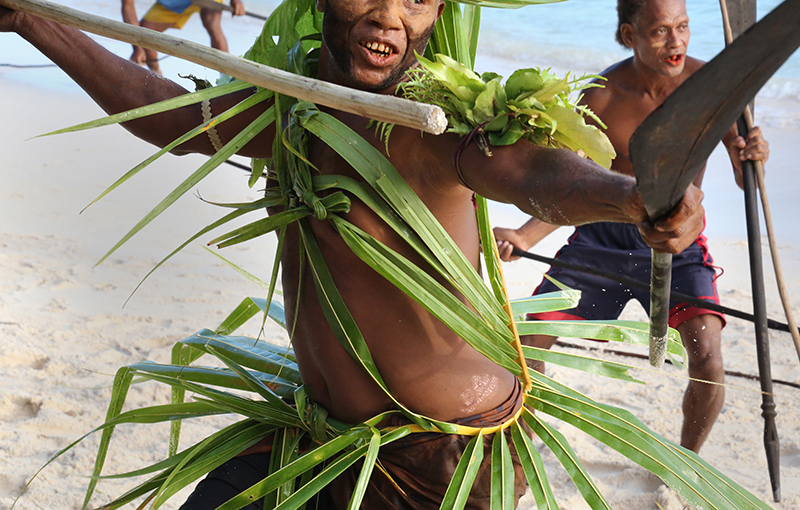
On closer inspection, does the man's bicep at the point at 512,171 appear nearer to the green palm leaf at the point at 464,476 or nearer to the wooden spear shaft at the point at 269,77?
the wooden spear shaft at the point at 269,77

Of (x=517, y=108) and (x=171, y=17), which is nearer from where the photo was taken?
(x=517, y=108)

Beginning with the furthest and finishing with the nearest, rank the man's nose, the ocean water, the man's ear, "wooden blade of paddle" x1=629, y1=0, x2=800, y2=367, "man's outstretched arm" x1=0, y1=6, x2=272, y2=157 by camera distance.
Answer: the ocean water < the man's ear < "man's outstretched arm" x1=0, y1=6, x2=272, y2=157 < the man's nose < "wooden blade of paddle" x1=629, y1=0, x2=800, y2=367

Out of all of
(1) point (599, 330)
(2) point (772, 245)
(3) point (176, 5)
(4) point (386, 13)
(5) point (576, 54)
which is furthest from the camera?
(5) point (576, 54)

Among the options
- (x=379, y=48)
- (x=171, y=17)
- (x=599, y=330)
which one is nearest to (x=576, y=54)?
(x=171, y=17)

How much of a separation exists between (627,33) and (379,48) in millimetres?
1971

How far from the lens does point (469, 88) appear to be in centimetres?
108

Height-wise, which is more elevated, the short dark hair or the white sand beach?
the short dark hair

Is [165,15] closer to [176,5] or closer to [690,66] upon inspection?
[176,5]

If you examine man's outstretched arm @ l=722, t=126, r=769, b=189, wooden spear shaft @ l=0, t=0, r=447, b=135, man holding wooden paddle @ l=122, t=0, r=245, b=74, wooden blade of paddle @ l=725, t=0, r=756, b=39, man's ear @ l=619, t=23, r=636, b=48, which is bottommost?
wooden spear shaft @ l=0, t=0, r=447, b=135

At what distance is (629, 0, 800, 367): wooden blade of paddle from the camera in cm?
69

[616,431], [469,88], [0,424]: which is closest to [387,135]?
[469,88]

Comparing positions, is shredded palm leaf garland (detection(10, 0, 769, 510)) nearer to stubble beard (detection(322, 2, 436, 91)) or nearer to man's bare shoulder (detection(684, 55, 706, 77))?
stubble beard (detection(322, 2, 436, 91))

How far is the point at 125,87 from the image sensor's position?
1.50 meters

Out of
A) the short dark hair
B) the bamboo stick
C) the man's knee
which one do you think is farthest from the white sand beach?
the short dark hair
